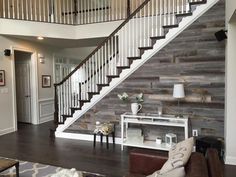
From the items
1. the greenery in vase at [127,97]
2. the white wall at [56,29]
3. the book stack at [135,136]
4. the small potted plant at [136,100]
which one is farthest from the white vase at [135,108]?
the white wall at [56,29]

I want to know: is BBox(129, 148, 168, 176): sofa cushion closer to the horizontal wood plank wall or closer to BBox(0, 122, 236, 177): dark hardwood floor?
BBox(0, 122, 236, 177): dark hardwood floor

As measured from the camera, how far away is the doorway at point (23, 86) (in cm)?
719

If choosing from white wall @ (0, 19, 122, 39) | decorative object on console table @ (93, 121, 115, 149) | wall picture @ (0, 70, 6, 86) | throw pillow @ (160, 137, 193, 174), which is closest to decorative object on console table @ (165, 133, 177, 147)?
decorative object on console table @ (93, 121, 115, 149)

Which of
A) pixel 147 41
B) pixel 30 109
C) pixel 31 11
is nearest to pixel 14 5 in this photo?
pixel 31 11

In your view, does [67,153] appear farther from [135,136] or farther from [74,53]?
[74,53]

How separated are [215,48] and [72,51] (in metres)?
6.15

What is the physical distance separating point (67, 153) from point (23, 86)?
3.94 m

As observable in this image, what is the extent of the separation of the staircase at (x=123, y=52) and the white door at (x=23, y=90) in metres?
2.09

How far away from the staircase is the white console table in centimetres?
88

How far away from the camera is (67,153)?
14.4 feet

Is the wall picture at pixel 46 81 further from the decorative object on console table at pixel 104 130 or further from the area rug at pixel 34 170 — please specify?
the area rug at pixel 34 170

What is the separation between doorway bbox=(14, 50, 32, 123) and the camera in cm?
719

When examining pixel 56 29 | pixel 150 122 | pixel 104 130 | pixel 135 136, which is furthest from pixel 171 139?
pixel 56 29

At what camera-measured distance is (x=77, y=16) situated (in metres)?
6.91
